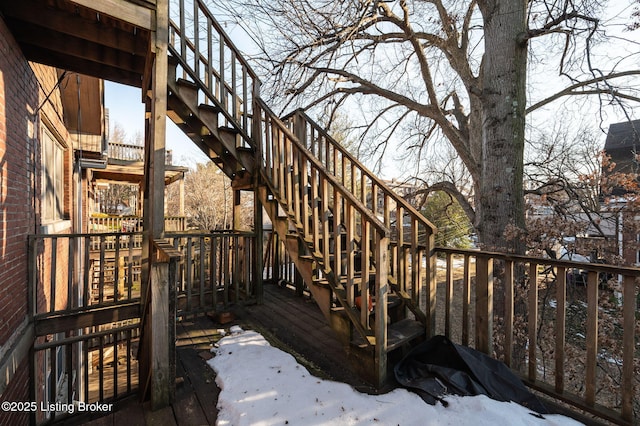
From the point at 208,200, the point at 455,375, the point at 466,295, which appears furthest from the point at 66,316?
the point at 208,200

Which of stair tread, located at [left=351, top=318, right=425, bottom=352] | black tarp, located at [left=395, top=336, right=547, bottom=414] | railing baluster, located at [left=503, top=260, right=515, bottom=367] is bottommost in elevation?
black tarp, located at [left=395, top=336, right=547, bottom=414]

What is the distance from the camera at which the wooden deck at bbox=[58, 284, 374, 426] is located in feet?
7.01

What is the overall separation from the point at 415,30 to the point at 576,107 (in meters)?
3.59

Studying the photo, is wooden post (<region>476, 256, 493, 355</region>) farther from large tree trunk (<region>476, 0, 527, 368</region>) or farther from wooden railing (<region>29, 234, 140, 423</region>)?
wooden railing (<region>29, 234, 140, 423</region>)

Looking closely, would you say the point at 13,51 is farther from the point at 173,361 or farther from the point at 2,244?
the point at 173,361

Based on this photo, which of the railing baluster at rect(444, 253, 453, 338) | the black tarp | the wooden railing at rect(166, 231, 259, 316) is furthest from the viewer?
the wooden railing at rect(166, 231, 259, 316)

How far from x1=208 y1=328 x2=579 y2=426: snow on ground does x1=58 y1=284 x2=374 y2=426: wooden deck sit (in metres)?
0.14

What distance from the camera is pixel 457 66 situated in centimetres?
572

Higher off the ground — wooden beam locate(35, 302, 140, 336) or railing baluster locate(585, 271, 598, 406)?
railing baluster locate(585, 271, 598, 406)

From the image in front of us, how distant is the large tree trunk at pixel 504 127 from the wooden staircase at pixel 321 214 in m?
1.46

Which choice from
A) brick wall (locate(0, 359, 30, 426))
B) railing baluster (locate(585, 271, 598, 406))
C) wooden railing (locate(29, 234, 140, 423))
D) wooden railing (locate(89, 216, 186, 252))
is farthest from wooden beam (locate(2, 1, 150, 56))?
wooden railing (locate(89, 216, 186, 252))

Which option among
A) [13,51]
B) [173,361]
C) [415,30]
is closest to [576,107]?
[415,30]

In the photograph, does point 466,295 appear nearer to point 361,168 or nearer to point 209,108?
point 361,168

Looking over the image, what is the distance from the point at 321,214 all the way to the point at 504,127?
3.03 metres
